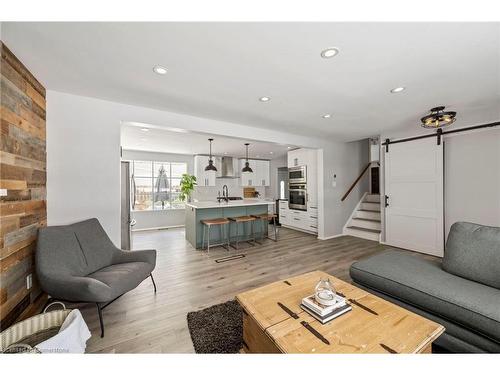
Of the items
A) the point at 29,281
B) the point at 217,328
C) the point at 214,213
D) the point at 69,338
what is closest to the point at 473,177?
the point at 217,328

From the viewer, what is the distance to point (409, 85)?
2.29 metres

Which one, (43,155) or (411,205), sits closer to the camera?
(43,155)

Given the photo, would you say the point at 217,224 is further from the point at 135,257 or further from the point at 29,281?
the point at 29,281

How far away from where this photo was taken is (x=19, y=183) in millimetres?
1825

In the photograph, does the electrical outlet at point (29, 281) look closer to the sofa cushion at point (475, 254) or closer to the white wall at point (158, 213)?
the sofa cushion at point (475, 254)

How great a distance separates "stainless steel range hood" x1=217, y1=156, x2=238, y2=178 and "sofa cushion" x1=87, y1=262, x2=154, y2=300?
5375mm

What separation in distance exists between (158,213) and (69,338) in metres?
5.69

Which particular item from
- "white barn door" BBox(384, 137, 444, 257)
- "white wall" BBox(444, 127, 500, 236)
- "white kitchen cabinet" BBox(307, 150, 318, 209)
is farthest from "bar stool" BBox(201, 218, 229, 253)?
"white wall" BBox(444, 127, 500, 236)

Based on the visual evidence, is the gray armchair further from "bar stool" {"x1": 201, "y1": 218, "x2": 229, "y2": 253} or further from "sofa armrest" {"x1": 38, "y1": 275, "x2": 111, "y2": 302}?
"bar stool" {"x1": 201, "y1": 218, "x2": 229, "y2": 253}

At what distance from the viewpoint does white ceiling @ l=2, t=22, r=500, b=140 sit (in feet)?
4.74

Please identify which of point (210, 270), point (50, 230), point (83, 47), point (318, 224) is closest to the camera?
point (83, 47)
